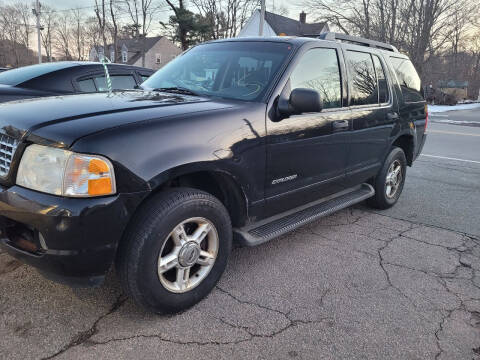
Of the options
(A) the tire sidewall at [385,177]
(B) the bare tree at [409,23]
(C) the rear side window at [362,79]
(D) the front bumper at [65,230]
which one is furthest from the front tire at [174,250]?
(B) the bare tree at [409,23]

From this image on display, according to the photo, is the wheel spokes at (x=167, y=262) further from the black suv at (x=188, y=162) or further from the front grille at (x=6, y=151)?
the front grille at (x=6, y=151)

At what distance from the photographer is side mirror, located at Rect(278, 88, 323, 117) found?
2.84 meters

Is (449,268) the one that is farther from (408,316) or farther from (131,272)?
(131,272)

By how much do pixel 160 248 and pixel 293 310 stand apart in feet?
3.34

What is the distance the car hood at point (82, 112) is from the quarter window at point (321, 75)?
0.79 meters

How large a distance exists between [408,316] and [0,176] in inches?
107

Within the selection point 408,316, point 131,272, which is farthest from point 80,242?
point 408,316

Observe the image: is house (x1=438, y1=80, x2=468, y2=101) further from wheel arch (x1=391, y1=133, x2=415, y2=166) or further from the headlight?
the headlight

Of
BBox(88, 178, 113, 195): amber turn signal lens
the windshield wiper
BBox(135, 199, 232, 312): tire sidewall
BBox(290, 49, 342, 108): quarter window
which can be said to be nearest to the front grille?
BBox(88, 178, 113, 195): amber turn signal lens

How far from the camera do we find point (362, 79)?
159 inches

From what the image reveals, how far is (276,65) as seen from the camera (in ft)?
10.4

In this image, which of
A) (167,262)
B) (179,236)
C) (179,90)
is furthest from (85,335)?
(179,90)

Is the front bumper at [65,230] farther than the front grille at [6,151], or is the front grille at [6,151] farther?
the front grille at [6,151]

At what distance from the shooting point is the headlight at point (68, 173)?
2025 mm
